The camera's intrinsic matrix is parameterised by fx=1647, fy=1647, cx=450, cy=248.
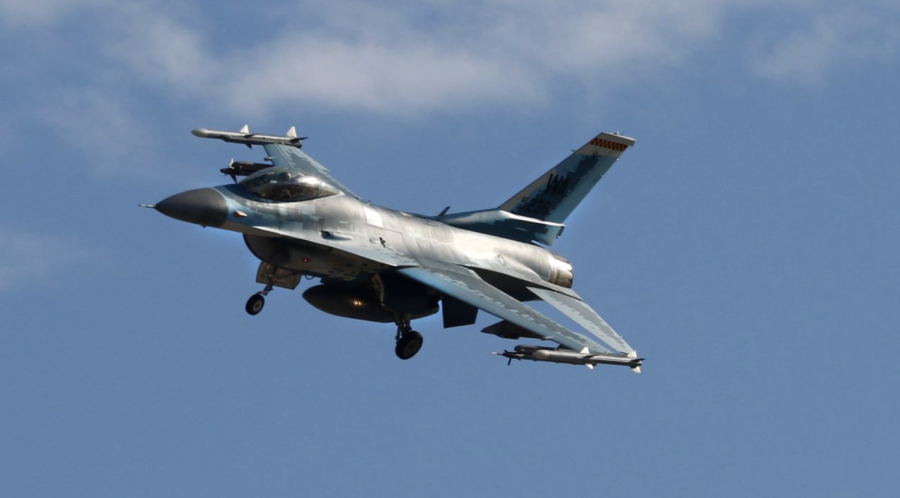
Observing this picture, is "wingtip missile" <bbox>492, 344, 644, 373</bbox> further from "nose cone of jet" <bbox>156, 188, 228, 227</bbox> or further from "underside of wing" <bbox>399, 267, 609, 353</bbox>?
"nose cone of jet" <bbox>156, 188, 228, 227</bbox>

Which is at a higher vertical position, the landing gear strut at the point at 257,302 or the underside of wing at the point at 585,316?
the underside of wing at the point at 585,316

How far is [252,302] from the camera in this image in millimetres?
37281

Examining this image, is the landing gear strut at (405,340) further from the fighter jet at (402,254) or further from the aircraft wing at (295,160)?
the aircraft wing at (295,160)

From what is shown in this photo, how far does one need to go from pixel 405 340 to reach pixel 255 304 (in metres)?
3.56

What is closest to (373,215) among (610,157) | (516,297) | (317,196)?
(317,196)

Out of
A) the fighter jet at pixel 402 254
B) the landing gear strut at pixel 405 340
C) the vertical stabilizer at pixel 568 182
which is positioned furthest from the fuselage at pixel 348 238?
the vertical stabilizer at pixel 568 182

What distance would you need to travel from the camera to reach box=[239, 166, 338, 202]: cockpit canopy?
3544 cm

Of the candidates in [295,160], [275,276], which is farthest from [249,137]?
[275,276]

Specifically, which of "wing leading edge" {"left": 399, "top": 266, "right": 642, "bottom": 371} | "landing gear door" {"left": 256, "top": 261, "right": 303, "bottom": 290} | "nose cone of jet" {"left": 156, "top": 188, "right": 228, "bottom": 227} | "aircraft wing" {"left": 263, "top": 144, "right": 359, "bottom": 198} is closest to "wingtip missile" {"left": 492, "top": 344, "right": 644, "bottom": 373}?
"wing leading edge" {"left": 399, "top": 266, "right": 642, "bottom": 371}

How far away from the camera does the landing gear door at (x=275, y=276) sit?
37.5m

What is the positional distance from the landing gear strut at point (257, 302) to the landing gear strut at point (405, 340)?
3.13 metres

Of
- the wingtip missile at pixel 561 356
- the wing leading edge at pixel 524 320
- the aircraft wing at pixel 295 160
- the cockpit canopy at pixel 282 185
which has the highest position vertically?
the aircraft wing at pixel 295 160

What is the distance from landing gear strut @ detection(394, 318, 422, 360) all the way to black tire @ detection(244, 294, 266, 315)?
319 cm

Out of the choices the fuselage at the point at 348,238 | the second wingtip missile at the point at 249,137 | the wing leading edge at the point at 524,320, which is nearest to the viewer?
the fuselage at the point at 348,238
